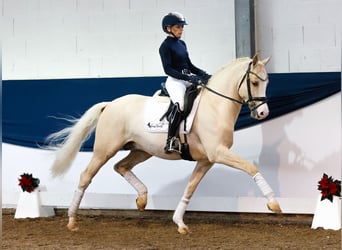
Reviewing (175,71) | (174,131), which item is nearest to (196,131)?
(174,131)

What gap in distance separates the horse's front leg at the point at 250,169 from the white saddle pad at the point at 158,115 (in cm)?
37

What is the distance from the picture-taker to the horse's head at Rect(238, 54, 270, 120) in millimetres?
3912

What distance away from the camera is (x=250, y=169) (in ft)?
12.4

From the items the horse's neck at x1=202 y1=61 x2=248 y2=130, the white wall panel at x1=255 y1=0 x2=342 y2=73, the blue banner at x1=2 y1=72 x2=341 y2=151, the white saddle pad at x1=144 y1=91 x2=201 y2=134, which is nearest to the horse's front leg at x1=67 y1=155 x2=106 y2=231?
the white saddle pad at x1=144 y1=91 x2=201 y2=134

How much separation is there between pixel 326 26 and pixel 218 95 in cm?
160

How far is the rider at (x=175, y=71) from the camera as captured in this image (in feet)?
13.7

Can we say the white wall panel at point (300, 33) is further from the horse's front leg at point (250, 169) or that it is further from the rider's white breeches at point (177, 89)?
the horse's front leg at point (250, 169)

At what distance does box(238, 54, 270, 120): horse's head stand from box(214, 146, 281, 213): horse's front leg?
353 millimetres

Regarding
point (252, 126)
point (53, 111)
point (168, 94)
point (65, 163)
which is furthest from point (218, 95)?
point (53, 111)

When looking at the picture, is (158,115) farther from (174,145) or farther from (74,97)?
(74,97)

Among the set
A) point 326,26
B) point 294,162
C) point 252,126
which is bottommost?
point 294,162

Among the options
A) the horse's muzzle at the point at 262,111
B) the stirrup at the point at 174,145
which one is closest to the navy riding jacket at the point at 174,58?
the stirrup at the point at 174,145

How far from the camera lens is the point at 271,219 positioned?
4832mm

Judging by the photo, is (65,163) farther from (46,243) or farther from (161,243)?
(161,243)
